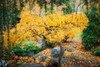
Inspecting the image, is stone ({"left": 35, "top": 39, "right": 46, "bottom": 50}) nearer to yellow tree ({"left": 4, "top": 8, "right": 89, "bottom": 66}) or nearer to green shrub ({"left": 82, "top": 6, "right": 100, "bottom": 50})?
yellow tree ({"left": 4, "top": 8, "right": 89, "bottom": 66})

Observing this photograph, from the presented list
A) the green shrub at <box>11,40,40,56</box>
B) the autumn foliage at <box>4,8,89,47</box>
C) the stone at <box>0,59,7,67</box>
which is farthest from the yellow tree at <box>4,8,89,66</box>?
the green shrub at <box>11,40,40,56</box>

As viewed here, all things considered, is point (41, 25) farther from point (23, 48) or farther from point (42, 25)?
point (23, 48)

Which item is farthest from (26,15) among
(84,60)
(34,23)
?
(84,60)

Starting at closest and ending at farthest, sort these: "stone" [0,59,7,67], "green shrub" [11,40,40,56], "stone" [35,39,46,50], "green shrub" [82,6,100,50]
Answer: "stone" [0,59,7,67], "green shrub" [82,6,100,50], "green shrub" [11,40,40,56], "stone" [35,39,46,50]

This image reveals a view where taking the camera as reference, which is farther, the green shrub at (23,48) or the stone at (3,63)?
the green shrub at (23,48)

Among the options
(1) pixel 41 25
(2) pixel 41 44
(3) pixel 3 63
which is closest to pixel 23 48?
(2) pixel 41 44

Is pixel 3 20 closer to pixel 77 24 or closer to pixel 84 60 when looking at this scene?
pixel 77 24

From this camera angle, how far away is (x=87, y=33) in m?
5.38

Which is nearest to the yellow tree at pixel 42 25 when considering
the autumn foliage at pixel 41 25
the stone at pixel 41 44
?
the autumn foliage at pixel 41 25

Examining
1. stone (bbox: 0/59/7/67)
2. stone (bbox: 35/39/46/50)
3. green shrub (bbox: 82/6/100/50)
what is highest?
green shrub (bbox: 82/6/100/50)

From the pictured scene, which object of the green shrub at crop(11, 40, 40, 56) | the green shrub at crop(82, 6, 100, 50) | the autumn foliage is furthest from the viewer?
the green shrub at crop(11, 40, 40, 56)

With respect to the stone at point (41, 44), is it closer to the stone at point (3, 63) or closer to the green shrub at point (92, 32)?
the stone at point (3, 63)

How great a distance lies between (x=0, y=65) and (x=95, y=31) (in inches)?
220

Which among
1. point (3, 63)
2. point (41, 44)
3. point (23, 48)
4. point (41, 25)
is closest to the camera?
point (41, 25)
